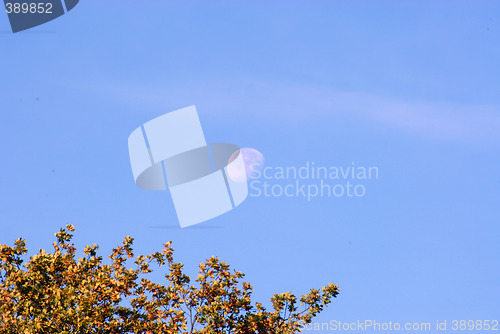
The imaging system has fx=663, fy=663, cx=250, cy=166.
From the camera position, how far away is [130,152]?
2803 centimetres

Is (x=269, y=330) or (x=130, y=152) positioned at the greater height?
(x=130, y=152)

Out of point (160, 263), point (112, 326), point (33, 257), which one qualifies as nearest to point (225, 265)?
point (160, 263)

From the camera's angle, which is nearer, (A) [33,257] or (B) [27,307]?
(B) [27,307]

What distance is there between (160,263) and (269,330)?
14.8 feet

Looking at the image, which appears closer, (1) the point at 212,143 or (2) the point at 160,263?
(2) the point at 160,263

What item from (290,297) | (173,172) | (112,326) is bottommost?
(112,326)

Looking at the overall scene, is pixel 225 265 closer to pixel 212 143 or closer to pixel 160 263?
pixel 160 263

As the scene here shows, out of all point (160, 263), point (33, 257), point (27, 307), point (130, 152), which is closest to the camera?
point (27, 307)

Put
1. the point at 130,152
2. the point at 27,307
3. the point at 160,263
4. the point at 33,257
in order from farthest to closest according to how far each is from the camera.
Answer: the point at 130,152, the point at 160,263, the point at 33,257, the point at 27,307

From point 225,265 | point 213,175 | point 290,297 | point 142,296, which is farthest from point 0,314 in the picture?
point 213,175

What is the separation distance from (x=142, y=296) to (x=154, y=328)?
1.27 metres

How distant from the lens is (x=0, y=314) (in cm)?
2028

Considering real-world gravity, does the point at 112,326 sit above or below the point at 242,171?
below

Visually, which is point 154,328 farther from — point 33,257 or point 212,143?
point 212,143
